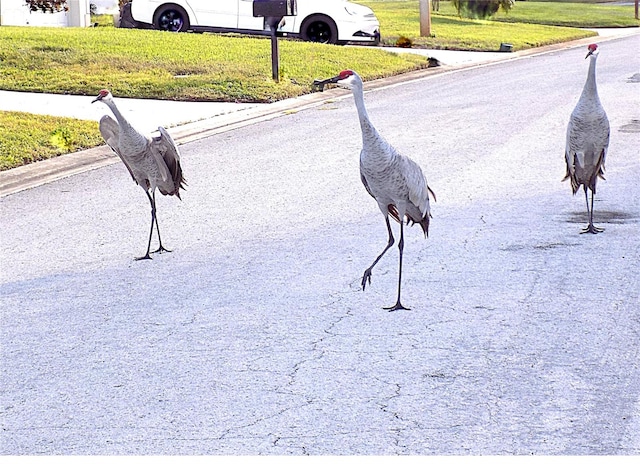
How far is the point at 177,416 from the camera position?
17.7 feet

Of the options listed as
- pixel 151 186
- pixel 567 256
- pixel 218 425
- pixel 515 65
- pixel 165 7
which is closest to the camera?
pixel 218 425

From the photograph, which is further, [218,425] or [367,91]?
[367,91]

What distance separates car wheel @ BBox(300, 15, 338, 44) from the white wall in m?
7.43

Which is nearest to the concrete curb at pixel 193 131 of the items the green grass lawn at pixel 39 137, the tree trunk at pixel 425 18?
the green grass lawn at pixel 39 137

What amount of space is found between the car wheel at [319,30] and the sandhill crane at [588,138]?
16.9m

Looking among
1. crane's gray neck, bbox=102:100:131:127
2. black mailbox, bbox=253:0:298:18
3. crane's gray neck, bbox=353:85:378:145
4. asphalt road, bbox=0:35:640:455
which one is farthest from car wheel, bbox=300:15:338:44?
crane's gray neck, bbox=353:85:378:145

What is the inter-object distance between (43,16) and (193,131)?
16934 mm

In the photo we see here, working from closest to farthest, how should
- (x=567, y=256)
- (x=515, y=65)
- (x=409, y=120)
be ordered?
(x=567, y=256) → (x=409, y=120) → (x=515, y=65)

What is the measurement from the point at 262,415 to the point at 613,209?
5.29 metres

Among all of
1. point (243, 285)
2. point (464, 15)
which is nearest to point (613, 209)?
point (243, 285)

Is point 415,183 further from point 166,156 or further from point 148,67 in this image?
point 148,67

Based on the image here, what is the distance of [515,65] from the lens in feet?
77.4

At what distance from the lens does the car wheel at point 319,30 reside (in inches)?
1008

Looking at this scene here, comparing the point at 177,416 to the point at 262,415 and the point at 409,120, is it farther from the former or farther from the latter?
the point at 409,120
